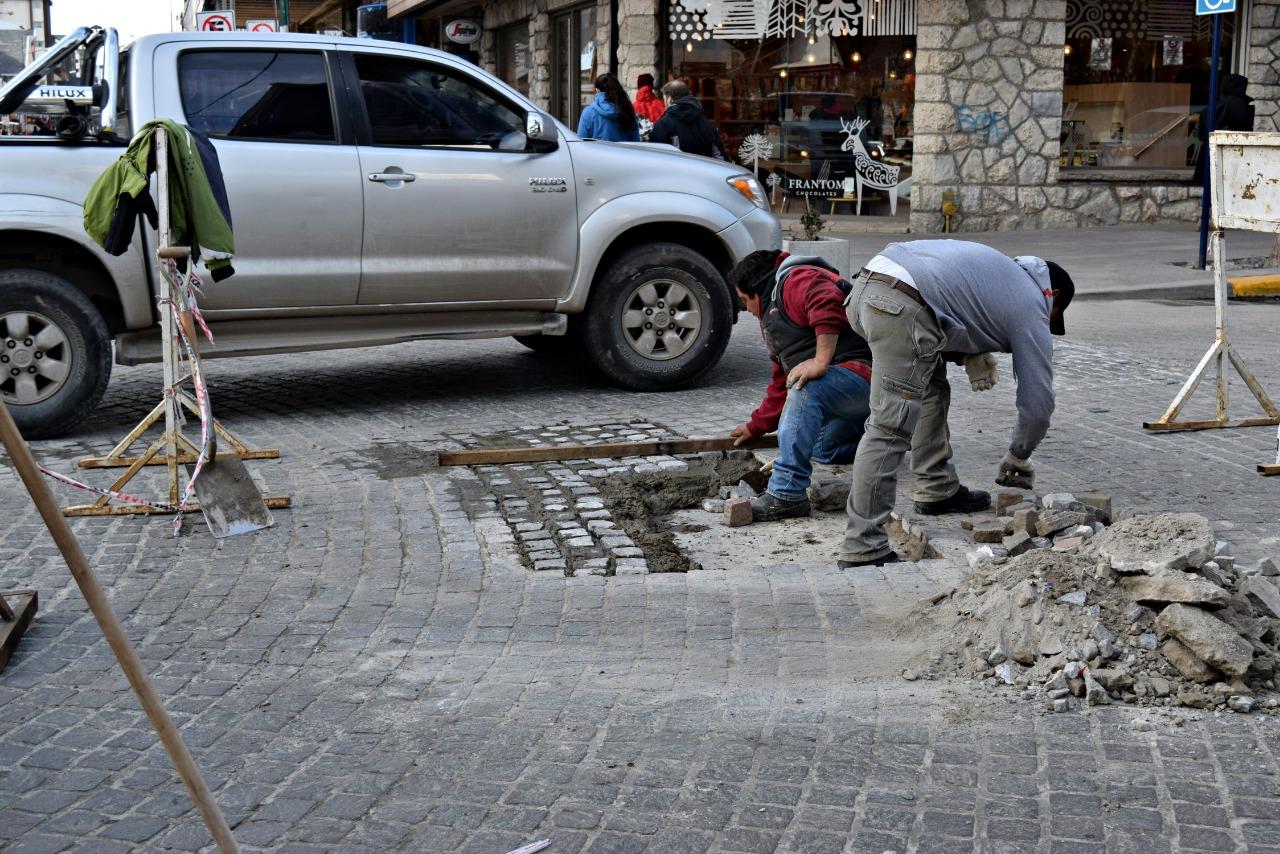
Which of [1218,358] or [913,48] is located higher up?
[913,48]

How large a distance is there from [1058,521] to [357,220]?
4443mm

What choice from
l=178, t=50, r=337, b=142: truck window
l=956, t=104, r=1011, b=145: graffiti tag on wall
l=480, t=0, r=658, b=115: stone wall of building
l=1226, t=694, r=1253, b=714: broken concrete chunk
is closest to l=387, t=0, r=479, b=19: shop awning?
l=480, t=0, r=658, b=115: stone wall of building

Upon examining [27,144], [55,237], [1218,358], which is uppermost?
[27,144]

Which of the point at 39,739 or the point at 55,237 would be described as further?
the point at 55,237

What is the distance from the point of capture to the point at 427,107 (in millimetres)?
8531

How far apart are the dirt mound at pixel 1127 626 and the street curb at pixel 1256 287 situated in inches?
372

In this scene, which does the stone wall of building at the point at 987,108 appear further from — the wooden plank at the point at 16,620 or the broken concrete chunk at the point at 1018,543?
the wooden plank at the point at 16,620

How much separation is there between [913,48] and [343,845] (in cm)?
1751

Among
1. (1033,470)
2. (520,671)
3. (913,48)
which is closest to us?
(520,671)

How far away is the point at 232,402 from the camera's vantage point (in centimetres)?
884

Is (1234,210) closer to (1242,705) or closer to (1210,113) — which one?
(1242,705)

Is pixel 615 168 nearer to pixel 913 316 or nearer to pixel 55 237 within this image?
pixel 55 237

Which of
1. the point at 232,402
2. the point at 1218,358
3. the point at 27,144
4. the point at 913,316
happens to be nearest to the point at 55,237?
the point at 27,144

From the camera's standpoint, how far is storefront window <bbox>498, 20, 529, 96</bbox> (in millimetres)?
26266
